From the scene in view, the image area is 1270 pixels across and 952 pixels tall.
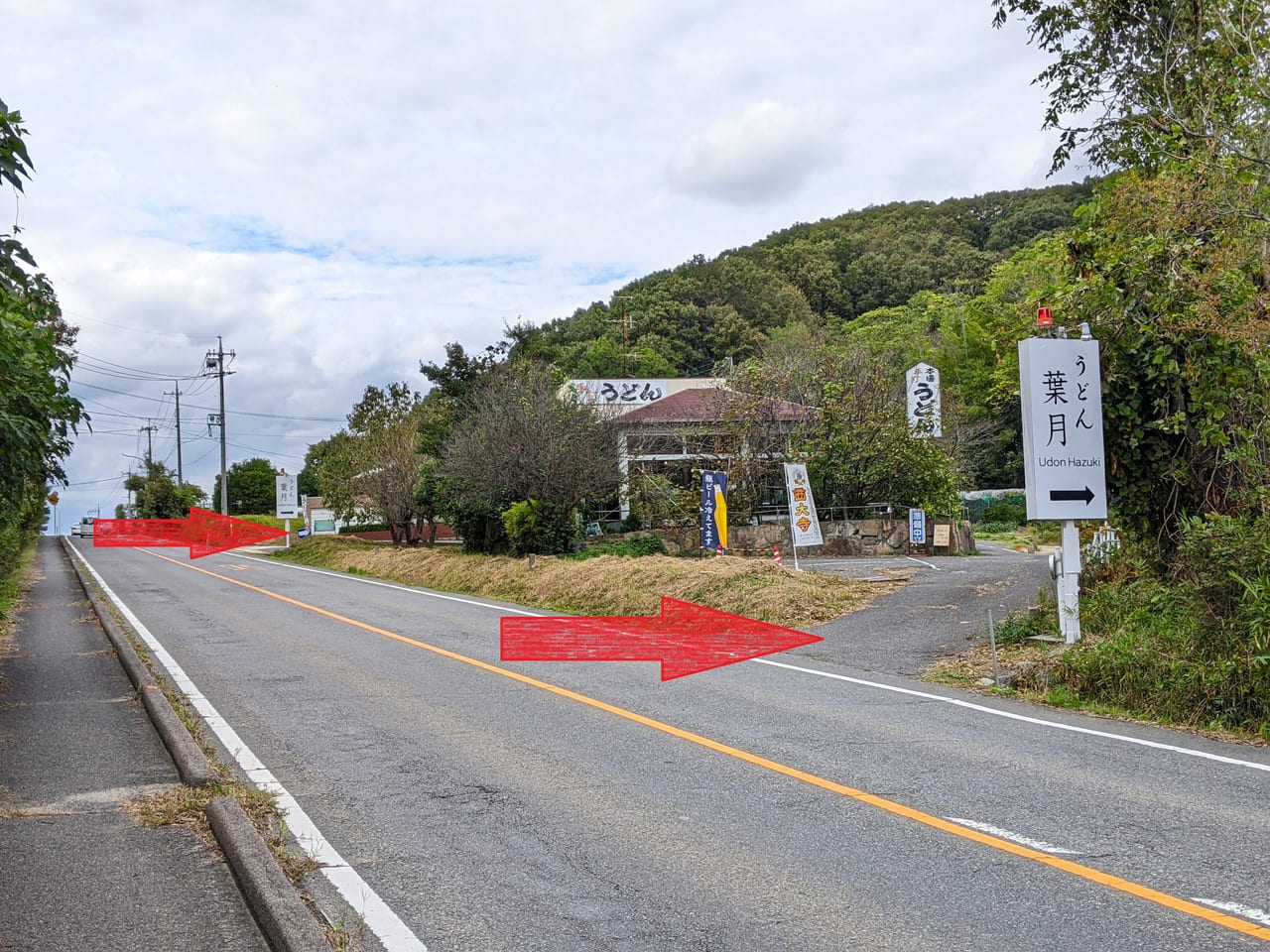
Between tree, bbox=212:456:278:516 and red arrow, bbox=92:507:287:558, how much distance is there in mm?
8143

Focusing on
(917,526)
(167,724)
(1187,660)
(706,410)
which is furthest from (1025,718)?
(706,410)

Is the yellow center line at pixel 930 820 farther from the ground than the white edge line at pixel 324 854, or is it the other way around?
the white edge line at pixel 324 854

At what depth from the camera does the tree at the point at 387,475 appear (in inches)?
1517

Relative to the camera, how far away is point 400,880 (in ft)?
17.3

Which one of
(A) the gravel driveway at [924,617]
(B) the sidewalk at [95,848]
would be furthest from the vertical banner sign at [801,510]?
(B) the sidewalk at [95,848]

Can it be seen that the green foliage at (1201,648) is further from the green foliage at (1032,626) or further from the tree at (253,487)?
the tree at (253,487)

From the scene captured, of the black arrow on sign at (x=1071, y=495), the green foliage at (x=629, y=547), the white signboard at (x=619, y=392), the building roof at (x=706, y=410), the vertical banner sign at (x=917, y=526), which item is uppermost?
the white signboard at (x=619, y=392)

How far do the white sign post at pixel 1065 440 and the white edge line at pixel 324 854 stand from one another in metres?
8.42

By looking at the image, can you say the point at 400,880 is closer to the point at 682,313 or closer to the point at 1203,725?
the point at 1203,725

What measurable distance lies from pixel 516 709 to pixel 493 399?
21.7 m

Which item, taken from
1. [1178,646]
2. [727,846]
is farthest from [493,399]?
[727,846]

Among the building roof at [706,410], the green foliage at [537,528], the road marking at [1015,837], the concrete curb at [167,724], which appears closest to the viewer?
the road marking at [1015,837]

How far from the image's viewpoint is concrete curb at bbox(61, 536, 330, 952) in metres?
4.43

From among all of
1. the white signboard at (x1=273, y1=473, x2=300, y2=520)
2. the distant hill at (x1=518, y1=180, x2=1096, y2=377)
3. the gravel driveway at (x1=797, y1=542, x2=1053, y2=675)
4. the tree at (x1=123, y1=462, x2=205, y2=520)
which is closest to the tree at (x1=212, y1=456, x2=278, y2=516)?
the tree at (x1=123, y1=462, x2=205, y2=520)
